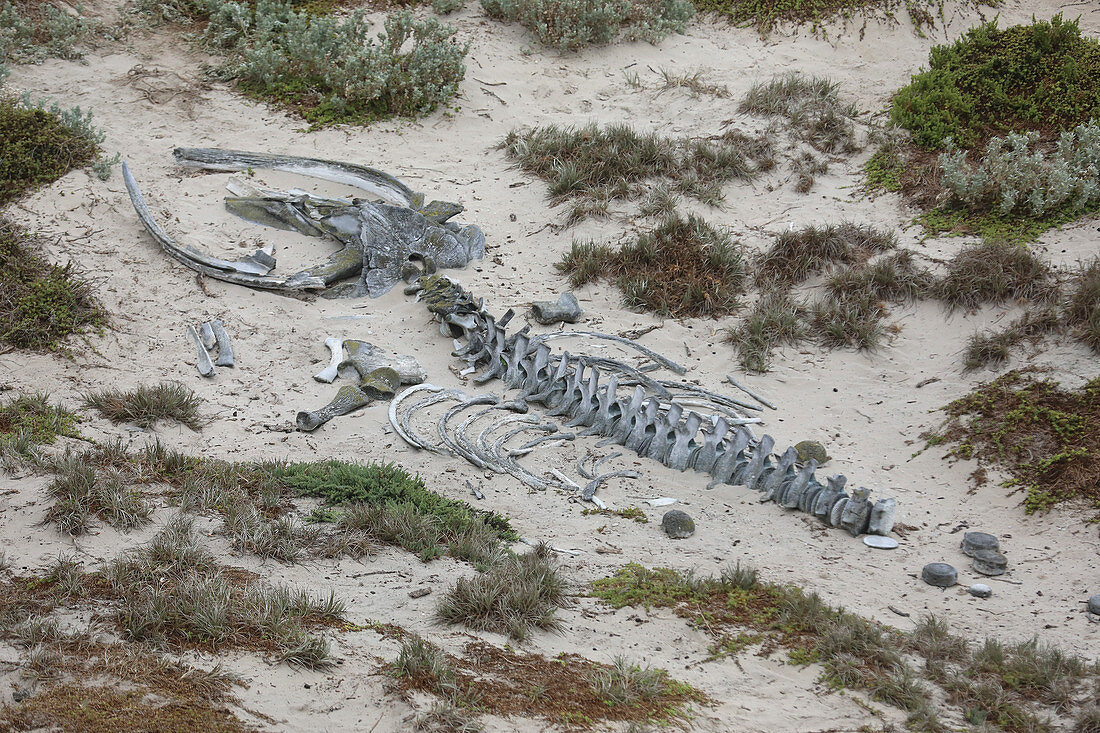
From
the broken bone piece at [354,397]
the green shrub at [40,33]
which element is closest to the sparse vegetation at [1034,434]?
the broken bone piece at [354,397]

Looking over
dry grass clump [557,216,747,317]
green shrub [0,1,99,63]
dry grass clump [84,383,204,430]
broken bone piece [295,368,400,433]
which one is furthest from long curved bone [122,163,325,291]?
green shrub [0,1,99,63]

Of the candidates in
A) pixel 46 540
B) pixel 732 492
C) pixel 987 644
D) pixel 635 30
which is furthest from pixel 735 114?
pixel 46 540

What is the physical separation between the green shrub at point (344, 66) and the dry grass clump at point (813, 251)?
4.96 m

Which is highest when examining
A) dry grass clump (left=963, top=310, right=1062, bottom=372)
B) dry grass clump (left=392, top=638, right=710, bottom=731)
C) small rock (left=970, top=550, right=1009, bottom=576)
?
dry grass clump (left=963, top=310, right=1062, bottom=372)

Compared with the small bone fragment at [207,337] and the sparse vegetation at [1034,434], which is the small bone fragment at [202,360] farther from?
the sparse vegetation at [1034,434]

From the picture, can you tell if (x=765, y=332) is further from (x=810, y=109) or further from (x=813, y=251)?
(x=810, y=109)

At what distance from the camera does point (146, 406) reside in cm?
598

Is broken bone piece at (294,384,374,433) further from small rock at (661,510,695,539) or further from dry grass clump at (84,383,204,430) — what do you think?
small rock at (661,510,695,539)

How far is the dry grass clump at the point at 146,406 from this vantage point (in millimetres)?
5926

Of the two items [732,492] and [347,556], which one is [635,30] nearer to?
[732,492]

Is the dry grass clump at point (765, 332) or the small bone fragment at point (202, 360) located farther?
the dry grass clump at point (765, 332)

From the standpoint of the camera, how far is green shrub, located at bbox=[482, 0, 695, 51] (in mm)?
11758

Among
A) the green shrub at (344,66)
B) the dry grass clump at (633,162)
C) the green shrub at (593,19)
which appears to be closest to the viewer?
the dry grass clump at (633,162)

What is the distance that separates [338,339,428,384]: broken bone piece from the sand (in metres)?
0.18
